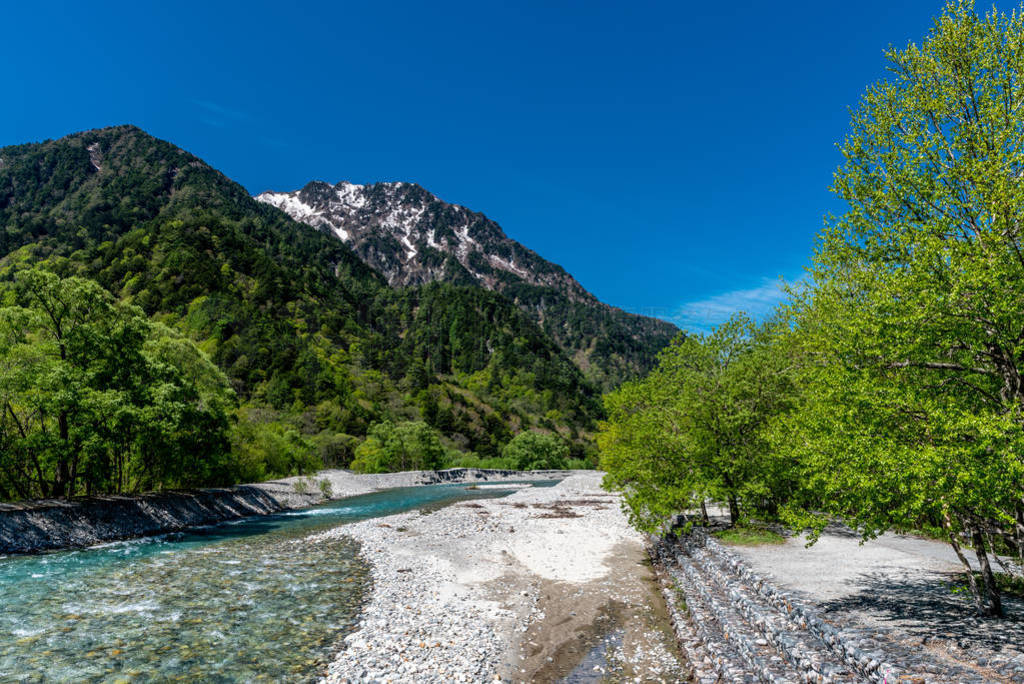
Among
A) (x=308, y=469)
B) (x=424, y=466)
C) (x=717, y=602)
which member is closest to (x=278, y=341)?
(x=424, y=466)

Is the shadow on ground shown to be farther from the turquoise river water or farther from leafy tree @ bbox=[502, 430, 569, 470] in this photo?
leafy tree @ bbox=[502, 430, 569, 470]

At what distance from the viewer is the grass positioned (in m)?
25.2

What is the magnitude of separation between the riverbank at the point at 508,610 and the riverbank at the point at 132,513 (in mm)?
13365

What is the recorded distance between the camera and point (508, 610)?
20031mm

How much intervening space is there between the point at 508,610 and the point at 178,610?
12826 mm

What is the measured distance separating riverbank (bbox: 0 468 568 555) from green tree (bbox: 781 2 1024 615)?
1628 inches

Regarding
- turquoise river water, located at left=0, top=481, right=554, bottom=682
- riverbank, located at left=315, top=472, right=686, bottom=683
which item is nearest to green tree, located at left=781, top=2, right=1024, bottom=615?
riverbank, located at left=315, top=472, right=686, bottom=683

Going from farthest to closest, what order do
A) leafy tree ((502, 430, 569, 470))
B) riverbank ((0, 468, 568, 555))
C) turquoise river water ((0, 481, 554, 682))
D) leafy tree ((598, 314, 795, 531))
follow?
leafy tree ((502, 430, 569, 470)), riverbank ((0, 468, 568, 555)), leafy tree ((598, 314, 795, 531)), turquoise river water ((0, 481, 554, 682))

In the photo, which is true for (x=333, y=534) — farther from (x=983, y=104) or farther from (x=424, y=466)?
(x=424, y=466)

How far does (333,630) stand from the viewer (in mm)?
17797

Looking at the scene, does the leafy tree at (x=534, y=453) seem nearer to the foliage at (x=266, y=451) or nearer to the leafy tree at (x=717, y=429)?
the foliage at (x=266, y=451)

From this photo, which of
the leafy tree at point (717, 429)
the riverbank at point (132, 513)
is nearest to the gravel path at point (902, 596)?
the leafy tree at point (717, 429)

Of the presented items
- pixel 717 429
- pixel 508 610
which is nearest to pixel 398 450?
pixel 717 429

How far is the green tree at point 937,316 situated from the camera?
421 inches
